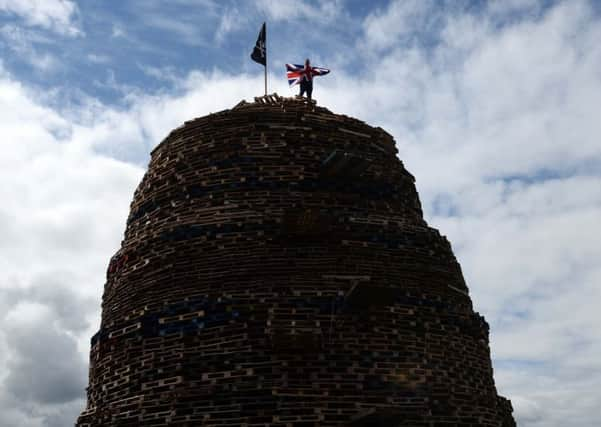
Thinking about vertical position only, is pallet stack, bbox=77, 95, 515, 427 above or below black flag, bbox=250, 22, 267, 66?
below

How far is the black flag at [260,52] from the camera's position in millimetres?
20266

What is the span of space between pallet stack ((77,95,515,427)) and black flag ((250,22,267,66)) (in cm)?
375

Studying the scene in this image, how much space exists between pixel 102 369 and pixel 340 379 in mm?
5497

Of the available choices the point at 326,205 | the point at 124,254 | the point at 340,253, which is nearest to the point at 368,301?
the point at 340,253

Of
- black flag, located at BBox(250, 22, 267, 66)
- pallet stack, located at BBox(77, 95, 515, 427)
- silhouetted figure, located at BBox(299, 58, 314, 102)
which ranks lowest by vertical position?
pallet stack, located at BBox(77, 95, 515, 427)

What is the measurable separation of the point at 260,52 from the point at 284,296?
30.4ft

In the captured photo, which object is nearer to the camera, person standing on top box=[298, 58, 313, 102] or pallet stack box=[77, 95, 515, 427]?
pallet stack box=[77, 95, 515, 427]

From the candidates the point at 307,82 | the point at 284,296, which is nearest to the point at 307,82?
the point at 307,82

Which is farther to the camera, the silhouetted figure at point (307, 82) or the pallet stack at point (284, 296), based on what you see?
the silhouetted figure at point (307, 82)

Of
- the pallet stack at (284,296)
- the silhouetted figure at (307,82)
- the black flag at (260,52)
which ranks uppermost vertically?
the black flag at (260,52)

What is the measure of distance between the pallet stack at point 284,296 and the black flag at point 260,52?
3.75m

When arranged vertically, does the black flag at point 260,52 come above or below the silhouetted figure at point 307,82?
above

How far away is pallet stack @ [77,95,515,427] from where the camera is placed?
1313 cm

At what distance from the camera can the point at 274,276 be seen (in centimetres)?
1401
